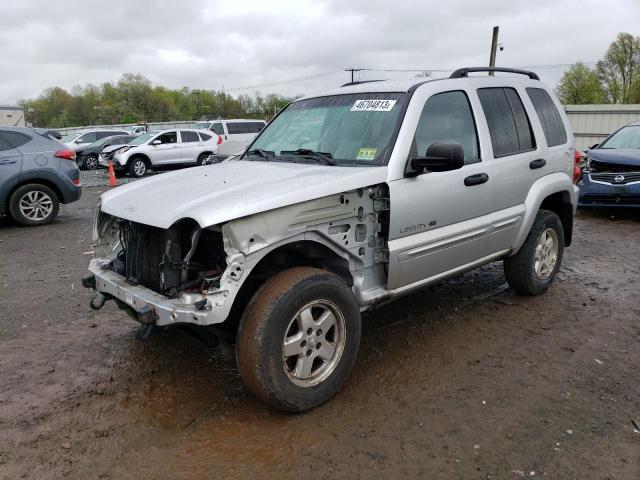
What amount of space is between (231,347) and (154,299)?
0.56 metres

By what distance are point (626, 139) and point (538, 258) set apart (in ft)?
21.4

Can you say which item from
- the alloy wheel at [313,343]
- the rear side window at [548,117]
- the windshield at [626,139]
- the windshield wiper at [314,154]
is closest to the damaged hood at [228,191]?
the windshield wiper at [314,154]

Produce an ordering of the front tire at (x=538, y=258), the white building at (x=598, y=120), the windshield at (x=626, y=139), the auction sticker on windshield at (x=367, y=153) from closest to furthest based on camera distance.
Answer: the auction sticker on windshield at (x=367, y=153), the front tire at (x=538, y=258), the windshield at (x=626, y=139), the white building at (x=598, y=120)

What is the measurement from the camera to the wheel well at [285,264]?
3.33 metres

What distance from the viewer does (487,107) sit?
14.2 feet

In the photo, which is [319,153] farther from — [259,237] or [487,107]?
[487,107]

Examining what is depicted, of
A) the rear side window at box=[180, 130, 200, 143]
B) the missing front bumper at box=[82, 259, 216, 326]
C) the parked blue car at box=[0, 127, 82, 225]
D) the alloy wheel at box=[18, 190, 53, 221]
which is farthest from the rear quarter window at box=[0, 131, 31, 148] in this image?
the rear side window at box=[180, 130, 200, 143]

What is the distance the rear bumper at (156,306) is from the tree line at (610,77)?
60.7m

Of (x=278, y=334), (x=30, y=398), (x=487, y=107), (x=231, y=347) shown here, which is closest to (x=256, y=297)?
(x=278, y=334)

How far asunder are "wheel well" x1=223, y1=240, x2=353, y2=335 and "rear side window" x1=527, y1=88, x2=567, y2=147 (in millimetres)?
2623

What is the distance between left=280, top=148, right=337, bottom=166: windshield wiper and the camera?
3722mm

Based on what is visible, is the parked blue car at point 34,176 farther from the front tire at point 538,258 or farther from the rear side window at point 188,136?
the rear side window at point 188,136

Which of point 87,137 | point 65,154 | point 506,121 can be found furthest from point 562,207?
point 87,137

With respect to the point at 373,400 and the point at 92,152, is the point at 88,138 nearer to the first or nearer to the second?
the point at 92,152
